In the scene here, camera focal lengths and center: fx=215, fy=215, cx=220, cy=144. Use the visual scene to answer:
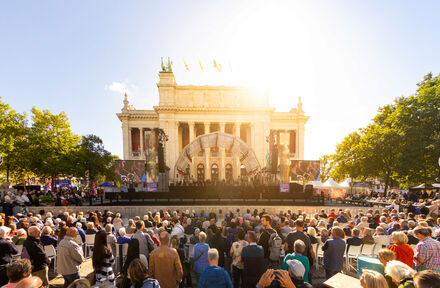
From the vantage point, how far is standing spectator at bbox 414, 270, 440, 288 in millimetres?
2338

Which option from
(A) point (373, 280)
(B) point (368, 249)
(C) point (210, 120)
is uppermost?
(C) point (210, 120)

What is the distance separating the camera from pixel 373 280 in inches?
97.3

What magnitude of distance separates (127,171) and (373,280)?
1520 inches

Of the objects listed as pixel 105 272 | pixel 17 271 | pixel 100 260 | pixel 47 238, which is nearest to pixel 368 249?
pixel 105 272

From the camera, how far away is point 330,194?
30516 millimetres

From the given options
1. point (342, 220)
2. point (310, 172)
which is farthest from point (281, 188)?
point (310, 172)

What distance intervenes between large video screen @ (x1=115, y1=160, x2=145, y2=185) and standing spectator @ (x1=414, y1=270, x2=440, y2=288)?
Result: 3841 cm

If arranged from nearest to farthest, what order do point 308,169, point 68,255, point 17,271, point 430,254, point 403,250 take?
point 17,271 → point 430,254 → point 403,250 → point 68,255 → point 308,169

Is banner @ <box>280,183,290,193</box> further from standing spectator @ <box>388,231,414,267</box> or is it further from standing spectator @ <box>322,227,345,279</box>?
standing spectator @ <box>388,231,414,267</box>

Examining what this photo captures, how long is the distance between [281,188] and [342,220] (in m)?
9.54

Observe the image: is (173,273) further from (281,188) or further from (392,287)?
(281,188)

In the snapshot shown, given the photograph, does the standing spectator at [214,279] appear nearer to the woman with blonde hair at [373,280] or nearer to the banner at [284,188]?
the woman with blonde hair at [373,280]

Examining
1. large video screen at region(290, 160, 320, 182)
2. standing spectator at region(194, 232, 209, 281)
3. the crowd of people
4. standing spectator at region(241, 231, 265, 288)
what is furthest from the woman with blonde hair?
large video screen at region(290, 160, 320, 182)

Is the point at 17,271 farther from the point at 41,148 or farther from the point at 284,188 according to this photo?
the point at 41,148
